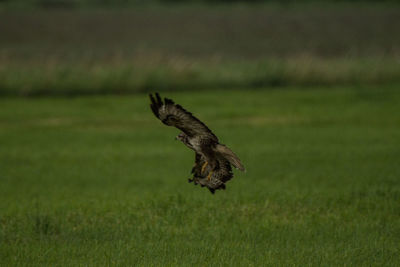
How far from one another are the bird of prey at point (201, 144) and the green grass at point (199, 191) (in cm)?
150

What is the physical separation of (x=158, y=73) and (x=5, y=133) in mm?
10240

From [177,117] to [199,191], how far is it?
5.59 meters

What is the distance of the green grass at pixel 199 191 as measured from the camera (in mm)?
7789

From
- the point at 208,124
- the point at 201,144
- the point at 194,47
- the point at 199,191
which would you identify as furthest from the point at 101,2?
the point at 201,144

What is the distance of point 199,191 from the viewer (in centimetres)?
1123

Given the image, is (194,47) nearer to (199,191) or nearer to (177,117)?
(199,191)

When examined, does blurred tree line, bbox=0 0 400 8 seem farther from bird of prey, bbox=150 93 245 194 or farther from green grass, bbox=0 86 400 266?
bird of prey, bbox=150 93 245 194

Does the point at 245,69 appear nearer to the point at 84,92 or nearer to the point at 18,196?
the point at 84,92

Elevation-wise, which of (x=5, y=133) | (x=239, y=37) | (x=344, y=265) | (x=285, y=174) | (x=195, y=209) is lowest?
(x=344, y=265)

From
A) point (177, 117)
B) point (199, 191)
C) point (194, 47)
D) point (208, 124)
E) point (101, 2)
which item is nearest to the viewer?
point (177, 117)

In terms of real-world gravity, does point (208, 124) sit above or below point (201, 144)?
above

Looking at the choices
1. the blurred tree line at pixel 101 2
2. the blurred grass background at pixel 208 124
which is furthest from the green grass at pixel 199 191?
the blurred tree line at pixel 101 2

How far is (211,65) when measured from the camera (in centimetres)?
3125

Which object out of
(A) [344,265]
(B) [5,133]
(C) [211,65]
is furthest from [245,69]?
(A) [344,265]
